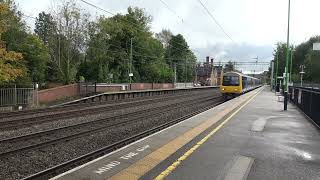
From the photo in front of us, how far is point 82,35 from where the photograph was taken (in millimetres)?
59188

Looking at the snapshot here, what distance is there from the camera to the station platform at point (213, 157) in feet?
26.8

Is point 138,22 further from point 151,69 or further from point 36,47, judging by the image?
point 36,47

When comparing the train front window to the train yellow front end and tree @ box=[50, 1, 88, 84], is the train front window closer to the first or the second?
the train yellow front end

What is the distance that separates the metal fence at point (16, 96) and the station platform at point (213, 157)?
2152cm

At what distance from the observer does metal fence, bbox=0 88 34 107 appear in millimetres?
32906

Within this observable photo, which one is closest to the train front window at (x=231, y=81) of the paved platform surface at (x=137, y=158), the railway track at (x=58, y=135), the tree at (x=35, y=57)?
the tree at (x=35, y=57)

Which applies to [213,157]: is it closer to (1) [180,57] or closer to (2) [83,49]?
(2) [83,49]

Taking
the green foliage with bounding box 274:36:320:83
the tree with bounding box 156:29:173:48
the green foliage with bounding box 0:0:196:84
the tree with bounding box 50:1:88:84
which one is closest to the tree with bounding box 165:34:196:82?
the green foliage with bounding box 0:0:196:84

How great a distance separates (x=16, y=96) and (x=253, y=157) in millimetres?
27262

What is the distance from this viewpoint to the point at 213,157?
9.85m

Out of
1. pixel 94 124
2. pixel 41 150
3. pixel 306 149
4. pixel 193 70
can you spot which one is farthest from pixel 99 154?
pixel 193 70

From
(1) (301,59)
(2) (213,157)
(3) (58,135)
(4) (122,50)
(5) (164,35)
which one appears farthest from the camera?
(5) (164,35)

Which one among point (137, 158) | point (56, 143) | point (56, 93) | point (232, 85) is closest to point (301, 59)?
point (232, 85)

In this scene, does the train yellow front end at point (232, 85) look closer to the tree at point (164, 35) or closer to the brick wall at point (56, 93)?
the brick wall at point (56, 93)
